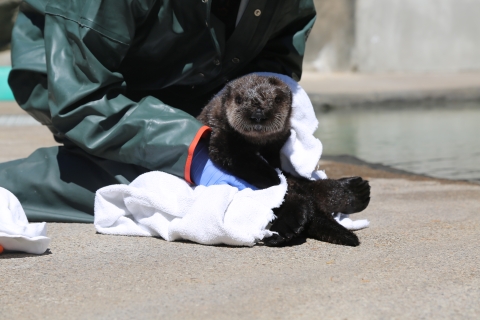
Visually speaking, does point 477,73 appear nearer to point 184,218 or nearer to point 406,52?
point 406,52

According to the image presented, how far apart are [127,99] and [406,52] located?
1365 cm

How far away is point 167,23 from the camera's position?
3.00 meters

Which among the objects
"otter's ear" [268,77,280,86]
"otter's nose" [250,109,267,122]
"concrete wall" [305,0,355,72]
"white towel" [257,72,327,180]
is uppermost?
"otter's ear" [268,77,280,86]

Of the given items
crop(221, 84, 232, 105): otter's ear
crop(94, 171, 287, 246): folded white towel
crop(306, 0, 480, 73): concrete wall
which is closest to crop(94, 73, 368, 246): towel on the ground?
crop(94, 171, 287, 246): folded white towel

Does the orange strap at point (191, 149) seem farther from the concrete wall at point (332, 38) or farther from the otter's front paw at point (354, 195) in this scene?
the concrete wall at point (332, 38)

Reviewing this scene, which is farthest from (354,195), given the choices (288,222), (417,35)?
(417,35)

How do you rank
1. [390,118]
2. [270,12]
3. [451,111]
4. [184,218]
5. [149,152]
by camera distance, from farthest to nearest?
[451,111]
[390,118]
[270,12]
[149,152]
[184,218]

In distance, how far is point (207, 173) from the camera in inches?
112

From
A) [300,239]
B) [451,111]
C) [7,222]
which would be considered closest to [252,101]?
[300,239]

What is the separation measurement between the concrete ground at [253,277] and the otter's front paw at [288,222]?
51 millimetres

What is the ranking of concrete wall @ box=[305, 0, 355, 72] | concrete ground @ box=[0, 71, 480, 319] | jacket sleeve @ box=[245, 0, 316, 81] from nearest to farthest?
1. concrete ground @ box=[0, 71, 480, 319]
2. jacket sleeve @ box=[245, 0, 316, 81]
3. concrete wall @ box=[305, 0, 355, 72]

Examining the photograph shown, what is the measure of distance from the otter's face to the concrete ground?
57 centimetres

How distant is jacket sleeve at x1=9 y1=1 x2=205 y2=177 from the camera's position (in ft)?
9.14

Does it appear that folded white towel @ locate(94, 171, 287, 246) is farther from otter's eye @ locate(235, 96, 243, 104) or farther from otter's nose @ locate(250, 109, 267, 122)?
otter's eye @ locate(235, 96, 243, 104)
